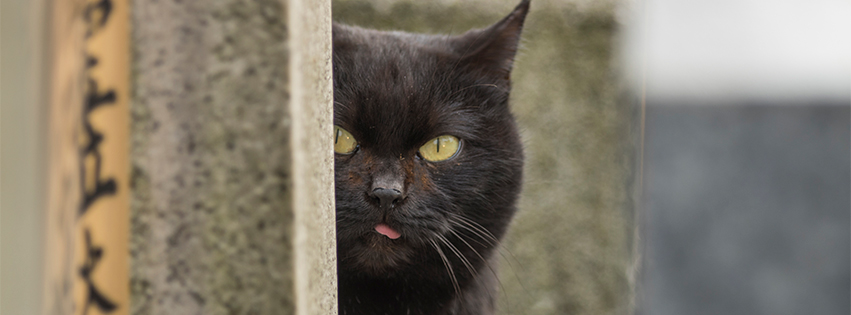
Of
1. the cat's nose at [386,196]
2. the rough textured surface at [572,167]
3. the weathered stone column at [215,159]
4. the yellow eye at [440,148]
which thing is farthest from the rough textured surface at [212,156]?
the rough textured surface at [572,167]

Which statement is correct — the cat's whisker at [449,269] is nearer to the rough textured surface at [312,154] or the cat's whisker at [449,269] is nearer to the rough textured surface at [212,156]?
the rough textured surface at [312,154]

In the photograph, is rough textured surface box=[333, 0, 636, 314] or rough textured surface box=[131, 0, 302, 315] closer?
rough textured surface box=[131, 0, 302, 315]

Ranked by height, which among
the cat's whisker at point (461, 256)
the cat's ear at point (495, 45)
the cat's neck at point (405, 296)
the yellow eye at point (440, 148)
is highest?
the cat's ear at point (495, 45)

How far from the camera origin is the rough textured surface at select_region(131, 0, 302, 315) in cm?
36

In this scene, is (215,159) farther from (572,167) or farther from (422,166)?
(572,167)

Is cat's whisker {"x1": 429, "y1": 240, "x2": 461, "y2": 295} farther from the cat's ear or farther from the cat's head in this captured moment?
the cat's ear

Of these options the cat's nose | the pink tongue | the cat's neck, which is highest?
the cat's nose

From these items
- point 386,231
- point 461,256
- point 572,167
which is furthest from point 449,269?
point 572,167

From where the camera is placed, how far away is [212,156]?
0.36 meters

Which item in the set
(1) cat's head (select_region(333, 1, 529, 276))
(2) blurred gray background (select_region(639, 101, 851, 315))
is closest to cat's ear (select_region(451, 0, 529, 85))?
(1) cat's head (select_region(333, 1, 529, 276))

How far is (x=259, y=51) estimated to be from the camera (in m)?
0.36

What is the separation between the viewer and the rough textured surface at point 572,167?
4.43ft

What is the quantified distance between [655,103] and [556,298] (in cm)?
118

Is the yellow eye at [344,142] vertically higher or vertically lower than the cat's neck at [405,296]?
higher
